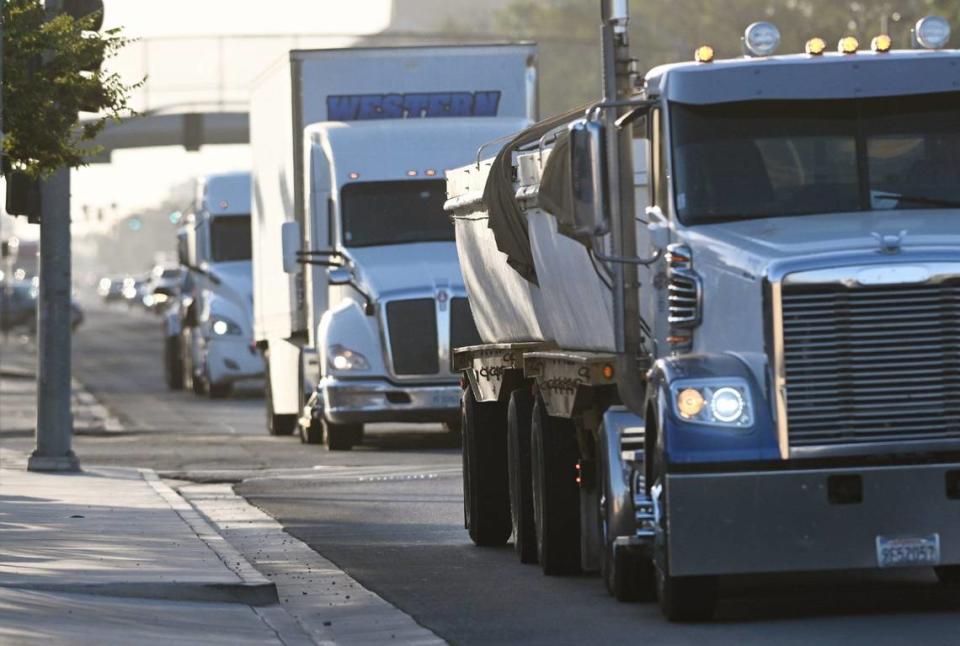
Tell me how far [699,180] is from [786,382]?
1.51m

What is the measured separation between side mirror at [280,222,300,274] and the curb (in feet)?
25.4

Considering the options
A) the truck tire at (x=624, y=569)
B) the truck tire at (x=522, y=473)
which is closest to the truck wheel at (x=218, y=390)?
the truck tire at (x=522, y=473)

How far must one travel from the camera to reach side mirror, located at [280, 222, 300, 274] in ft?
96.5

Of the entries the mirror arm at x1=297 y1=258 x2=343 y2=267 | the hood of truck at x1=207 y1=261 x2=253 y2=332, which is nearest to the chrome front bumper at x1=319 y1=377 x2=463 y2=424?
the mirror arm at x1=297 y1=258 x2=343 y2=267

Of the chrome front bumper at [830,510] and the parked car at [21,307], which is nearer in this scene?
the chrome front bumper at [830,510]

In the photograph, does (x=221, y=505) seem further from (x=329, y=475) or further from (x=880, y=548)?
(x=880, y=548)

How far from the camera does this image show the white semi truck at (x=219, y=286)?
41750mm

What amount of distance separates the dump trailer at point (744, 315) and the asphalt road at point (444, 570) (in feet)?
1.02

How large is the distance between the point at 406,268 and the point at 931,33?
15.3m

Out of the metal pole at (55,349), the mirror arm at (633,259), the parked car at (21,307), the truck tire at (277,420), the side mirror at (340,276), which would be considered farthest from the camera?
the parked car at (21,307)

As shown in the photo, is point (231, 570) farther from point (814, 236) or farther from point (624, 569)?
point (814, 236)

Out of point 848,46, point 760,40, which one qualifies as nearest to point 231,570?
point 760,40

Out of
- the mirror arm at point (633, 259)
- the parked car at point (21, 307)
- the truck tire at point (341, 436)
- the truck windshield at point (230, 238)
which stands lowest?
the truck tire at point (341, 436)

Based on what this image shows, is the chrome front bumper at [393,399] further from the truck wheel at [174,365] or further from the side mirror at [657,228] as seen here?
the truck wheel at [174,365]
